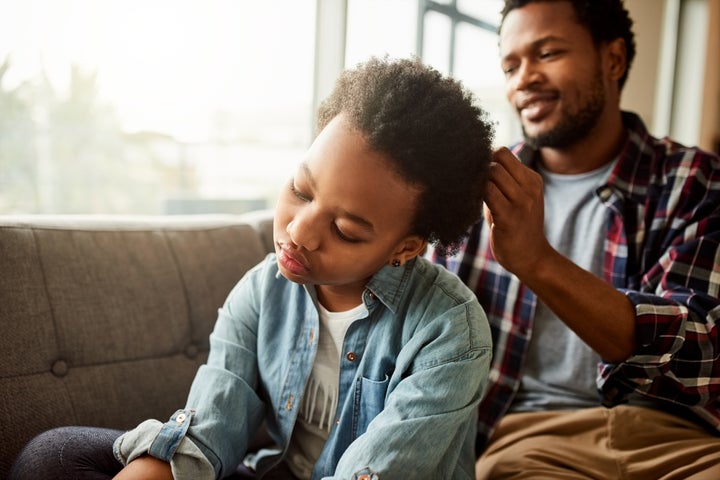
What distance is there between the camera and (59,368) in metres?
1.22

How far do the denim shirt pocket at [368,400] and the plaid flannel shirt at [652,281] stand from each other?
0.53 meters

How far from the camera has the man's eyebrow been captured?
93cm

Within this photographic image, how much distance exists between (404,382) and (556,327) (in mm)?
716

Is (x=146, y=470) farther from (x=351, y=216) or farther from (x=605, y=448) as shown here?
(x=605, y=448)

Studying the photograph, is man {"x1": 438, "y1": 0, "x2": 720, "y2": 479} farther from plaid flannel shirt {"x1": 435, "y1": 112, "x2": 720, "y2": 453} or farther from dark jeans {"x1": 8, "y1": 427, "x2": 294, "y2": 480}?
dark jeans {"x1": 8, "y1": 427, "x2": 294, "y2": 480}

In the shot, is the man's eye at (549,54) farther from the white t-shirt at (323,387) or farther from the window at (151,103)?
the window at (151,103)

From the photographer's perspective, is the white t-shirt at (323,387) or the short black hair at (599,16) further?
the short black hair at (599,16)

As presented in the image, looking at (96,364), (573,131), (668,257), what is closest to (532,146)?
(573,131)

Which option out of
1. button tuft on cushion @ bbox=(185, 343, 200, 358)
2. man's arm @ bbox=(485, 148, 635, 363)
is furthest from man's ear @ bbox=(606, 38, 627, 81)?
button tuft on cushion @ bbox=(185, 343, 200, 358)

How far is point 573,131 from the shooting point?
5.40ft

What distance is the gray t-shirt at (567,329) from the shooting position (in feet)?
4.84

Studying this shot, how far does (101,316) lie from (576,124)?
1.29 metres

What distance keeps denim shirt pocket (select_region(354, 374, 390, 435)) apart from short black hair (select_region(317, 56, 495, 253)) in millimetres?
267

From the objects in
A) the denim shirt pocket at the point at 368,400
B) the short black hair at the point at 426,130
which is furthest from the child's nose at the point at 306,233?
the denim shirt pocket at the point at 368,400
